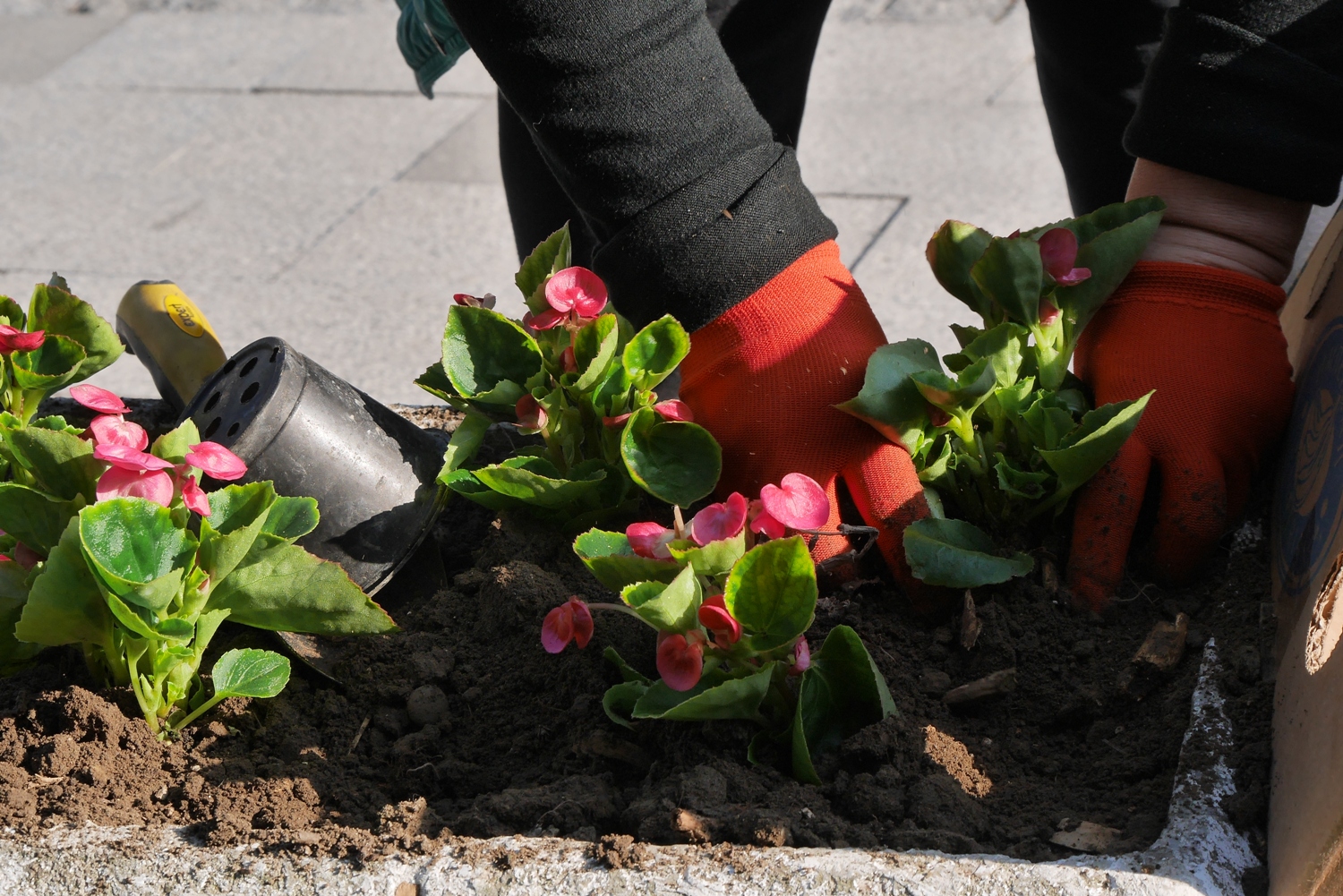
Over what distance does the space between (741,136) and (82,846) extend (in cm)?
83

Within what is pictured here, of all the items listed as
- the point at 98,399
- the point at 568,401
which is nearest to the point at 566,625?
the point at 568,401

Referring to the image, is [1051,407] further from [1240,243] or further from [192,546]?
[192,546]

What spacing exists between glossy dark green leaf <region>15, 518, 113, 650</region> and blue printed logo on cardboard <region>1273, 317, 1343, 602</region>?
934 mm

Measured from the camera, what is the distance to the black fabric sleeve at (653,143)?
1.13 meters

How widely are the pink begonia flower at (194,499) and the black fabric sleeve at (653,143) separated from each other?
1.53 ft

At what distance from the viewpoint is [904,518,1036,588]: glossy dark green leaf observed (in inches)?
40.7

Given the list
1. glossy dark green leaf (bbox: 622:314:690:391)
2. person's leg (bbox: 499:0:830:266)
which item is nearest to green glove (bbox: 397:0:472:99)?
person's leg (bbox: 499:0:830:266)

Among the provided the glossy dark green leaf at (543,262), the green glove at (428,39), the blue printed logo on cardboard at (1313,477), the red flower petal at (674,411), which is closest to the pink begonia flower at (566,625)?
the red flower petal at (674,411)

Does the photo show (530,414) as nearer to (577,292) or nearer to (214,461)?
(577,292)

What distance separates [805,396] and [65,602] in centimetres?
65

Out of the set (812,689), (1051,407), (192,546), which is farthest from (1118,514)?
(192,546)

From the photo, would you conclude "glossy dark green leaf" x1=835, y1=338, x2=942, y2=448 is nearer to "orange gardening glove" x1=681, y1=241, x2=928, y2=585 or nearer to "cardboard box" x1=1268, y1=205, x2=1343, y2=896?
"orange gardening glove" x1=681, y1=241, x2=928, y2=585

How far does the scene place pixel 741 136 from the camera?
3.95 ft

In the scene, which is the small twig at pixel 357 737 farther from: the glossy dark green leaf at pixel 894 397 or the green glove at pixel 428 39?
the green glove at pixel 428 39
